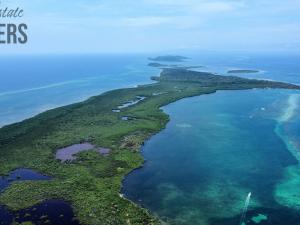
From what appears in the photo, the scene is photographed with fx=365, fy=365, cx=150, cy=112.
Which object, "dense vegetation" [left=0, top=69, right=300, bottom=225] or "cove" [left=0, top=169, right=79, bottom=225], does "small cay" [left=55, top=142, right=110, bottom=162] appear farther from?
"cove" [left=0, top=169, right=79, bottom=225]

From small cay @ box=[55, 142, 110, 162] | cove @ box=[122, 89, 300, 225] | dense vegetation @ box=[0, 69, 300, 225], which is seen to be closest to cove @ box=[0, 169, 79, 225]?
dense vegetation @ box=[0, 69, 300, 225]

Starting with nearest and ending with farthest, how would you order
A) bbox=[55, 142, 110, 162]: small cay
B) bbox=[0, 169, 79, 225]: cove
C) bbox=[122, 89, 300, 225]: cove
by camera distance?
bbox=[0, 169, 79, 225]: cove → bbox=[122, 89, 300, 225]: cove → bbox=[55, 142, 110, 162]: small cay

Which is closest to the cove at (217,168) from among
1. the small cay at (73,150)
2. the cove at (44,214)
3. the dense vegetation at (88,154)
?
the dense vegetation at (88,154)

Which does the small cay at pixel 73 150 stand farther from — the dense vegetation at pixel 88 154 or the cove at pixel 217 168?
the cove at pixel 217 168

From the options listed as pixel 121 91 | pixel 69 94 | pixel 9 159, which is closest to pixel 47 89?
pixel 69 94

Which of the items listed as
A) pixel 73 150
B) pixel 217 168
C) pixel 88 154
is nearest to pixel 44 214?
pixel 88 154

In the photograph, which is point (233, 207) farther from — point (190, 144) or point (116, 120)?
point (116, 120)

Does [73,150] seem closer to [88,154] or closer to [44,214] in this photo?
[88,154]
